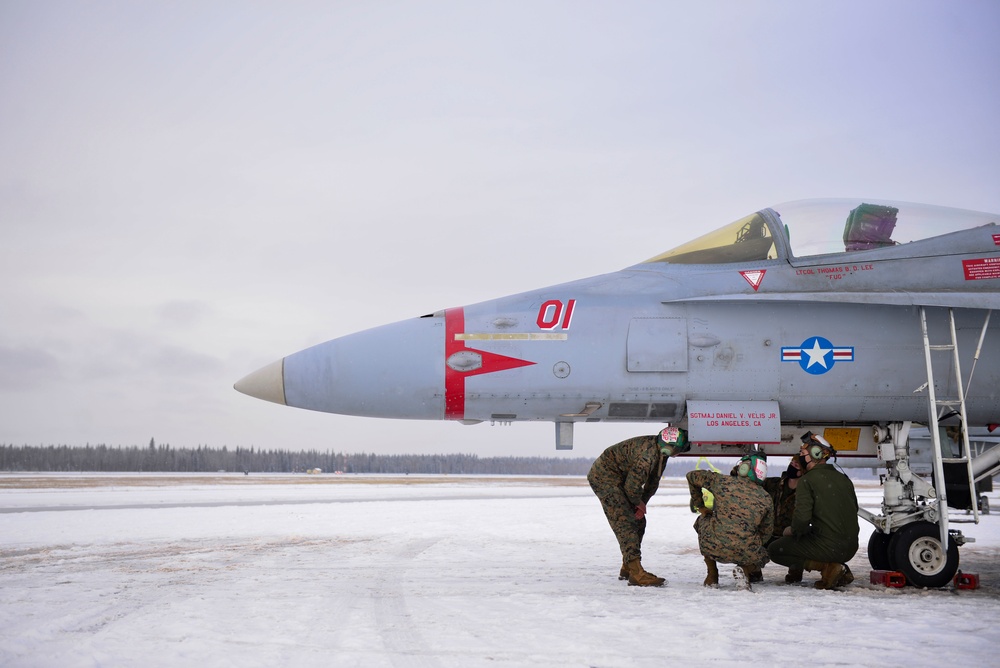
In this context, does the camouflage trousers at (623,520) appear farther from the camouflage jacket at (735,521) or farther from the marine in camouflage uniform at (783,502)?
the marine in camouflage uniform at (783,502)

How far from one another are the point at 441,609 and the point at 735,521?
260 cm

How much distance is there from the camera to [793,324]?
6871 millimetres

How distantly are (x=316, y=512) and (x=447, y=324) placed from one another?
11836 mm

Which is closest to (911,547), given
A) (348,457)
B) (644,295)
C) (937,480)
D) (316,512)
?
(937,480)

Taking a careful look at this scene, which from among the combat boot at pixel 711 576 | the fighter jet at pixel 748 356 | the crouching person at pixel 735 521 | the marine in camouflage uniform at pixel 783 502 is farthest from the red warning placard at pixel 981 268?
the combat boot at pixel 711 576

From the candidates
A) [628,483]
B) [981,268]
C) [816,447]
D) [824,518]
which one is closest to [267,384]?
[628,483]

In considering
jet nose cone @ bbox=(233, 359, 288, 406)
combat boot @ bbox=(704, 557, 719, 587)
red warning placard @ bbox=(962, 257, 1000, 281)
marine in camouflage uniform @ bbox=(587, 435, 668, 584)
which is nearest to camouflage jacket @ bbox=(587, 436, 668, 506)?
marine in camouflage uniform @ bbox=(587, 435, 668, 584)

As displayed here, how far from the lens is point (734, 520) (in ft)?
21.5

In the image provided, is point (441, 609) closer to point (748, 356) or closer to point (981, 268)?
point (748, 356)

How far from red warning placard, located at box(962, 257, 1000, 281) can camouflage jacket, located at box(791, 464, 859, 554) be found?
2.19 meters

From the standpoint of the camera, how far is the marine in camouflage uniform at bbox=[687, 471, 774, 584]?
6531 millimetres

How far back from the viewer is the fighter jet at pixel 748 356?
21.9ft

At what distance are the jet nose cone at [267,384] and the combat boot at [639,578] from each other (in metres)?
3.32

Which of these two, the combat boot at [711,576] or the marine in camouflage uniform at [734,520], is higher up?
the marine in camouflage uniform at [734,520]
